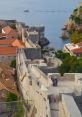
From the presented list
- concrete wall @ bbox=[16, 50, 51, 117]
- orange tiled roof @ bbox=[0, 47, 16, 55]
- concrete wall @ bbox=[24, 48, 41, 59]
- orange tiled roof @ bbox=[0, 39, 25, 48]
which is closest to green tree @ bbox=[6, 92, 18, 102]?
concrete wall @ bbox=[16, 50, 51, 117]

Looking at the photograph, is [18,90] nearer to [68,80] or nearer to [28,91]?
[28,91]

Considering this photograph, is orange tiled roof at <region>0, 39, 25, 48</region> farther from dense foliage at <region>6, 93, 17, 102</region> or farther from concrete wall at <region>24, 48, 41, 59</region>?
dense foliage at <region>6, 93, 17, 102</region>

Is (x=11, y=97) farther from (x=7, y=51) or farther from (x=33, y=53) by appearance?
(x=7, y=51)

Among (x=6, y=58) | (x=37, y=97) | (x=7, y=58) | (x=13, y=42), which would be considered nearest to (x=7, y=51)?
(x=6, y=58)

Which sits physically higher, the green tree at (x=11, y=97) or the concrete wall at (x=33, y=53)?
the green tree at (x=11, y=97)

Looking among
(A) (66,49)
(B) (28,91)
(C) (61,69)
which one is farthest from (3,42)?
(B) (28,91)

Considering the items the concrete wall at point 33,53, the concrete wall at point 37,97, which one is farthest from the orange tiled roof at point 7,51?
the concrete wall at point 37,97

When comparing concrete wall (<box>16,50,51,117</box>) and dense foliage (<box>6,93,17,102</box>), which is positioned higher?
concrete wall (<box>16,50,51,117</box>)

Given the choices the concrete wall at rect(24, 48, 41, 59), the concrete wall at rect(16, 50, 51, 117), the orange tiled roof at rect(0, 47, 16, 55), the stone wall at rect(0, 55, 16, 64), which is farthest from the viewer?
the orange tiled roof at rect(0, 47, 16, 55)

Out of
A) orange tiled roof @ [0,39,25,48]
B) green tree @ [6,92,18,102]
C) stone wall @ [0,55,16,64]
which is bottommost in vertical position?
orange tiled roof @ [0,39,25,48]

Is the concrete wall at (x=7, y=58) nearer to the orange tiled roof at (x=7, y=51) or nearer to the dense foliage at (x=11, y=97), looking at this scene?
the orange tiled roof at (x=7, y=51)

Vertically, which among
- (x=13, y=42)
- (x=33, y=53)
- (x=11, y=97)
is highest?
(x=11, y=97)

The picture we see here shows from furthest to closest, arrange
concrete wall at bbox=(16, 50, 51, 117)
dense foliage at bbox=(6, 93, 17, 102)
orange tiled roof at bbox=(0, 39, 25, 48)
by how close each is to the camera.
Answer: orange tiled roof at bbox=(0, 39, 25, 48) → dense foliage at bbox=(6, 93, 17, 102) → concrete wall at bbox=(16, 50, 51, 117)
